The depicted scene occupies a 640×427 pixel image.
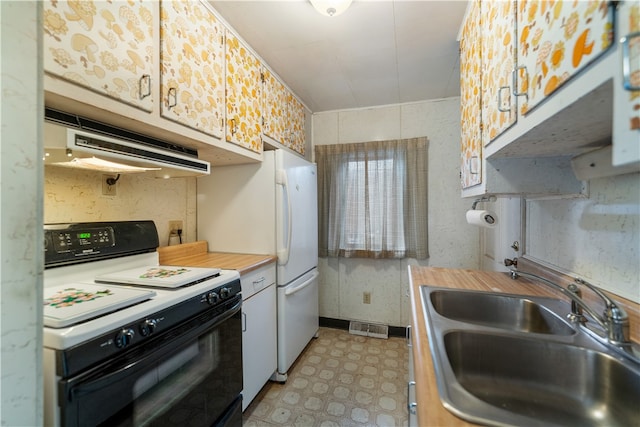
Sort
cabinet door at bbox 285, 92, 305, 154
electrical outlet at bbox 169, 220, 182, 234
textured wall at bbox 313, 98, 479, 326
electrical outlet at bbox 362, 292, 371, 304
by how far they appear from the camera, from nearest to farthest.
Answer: electrical outlet at bbox 169, 220, 182, 234 < cabinet door at bbox 285, 92, 305, 154 < textured wall at bbox 313, 98, 479, 326 < electrical outlet at bbox 362, 292, 371, 304

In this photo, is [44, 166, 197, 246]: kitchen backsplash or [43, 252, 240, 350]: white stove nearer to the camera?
[43, 252, 240, 350]: white stove

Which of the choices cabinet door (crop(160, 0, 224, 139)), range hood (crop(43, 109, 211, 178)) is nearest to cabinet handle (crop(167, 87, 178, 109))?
cabinet door (crop(160, 0, 224, 139))

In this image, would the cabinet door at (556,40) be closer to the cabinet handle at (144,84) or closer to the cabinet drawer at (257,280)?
the cabinet handle at (144,84)

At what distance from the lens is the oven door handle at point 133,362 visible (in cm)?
71

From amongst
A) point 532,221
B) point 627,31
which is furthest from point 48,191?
point 532,221

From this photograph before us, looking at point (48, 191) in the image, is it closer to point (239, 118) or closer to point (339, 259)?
point (239, 118)

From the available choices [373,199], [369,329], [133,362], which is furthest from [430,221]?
[133,362]

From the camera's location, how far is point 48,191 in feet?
3.84

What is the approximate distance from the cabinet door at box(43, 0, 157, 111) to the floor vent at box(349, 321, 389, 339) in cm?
259

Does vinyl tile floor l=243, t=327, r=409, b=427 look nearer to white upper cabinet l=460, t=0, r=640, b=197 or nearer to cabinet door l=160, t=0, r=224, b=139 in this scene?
white upper cabinet l=460, t=0, r=640, b=197

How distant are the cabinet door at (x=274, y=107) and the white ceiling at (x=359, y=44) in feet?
0.32

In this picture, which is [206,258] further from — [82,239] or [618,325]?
[618,325]

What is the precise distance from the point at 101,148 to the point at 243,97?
956 mm

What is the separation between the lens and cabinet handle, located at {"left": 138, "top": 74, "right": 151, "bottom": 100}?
106 cm
